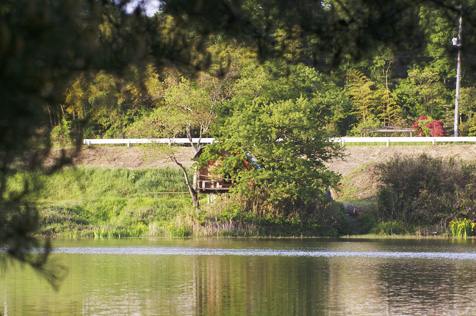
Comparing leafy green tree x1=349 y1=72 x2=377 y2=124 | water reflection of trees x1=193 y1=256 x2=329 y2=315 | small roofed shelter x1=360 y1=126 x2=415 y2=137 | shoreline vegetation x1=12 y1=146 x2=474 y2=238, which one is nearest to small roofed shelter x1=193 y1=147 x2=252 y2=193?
shoreline vegetation x1=12 y1=146 x2=474 y2=238

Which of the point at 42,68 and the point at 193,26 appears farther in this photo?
the point at 193,26

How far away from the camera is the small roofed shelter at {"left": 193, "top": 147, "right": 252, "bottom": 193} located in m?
36.5

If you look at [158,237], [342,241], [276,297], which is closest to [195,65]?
[276,297]

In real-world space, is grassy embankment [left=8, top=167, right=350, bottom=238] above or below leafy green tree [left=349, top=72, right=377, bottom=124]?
below

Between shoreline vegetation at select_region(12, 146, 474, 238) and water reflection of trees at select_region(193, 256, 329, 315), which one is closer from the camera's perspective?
water reflection of trees at select_region(193, 256, 329, 315)

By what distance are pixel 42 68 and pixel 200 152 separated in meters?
31.2

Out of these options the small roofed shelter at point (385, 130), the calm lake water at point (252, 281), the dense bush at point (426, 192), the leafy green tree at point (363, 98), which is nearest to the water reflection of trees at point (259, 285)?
the calm lake water at point (252, 281)

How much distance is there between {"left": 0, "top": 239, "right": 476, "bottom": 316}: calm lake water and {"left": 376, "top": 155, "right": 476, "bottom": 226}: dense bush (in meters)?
5.45

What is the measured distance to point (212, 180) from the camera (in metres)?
36.8

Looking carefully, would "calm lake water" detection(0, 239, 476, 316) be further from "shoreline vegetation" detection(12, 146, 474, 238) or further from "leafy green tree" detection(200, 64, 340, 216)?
"leafy green tree" detection(200, 64, 340, 216)

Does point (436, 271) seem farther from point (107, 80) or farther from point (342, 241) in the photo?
point (107, 80)

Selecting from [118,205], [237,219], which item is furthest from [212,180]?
[118,205]

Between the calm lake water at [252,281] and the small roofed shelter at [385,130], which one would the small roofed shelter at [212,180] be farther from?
the small roofed shelter at [385,130]

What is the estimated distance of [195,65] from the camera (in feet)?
28.4
